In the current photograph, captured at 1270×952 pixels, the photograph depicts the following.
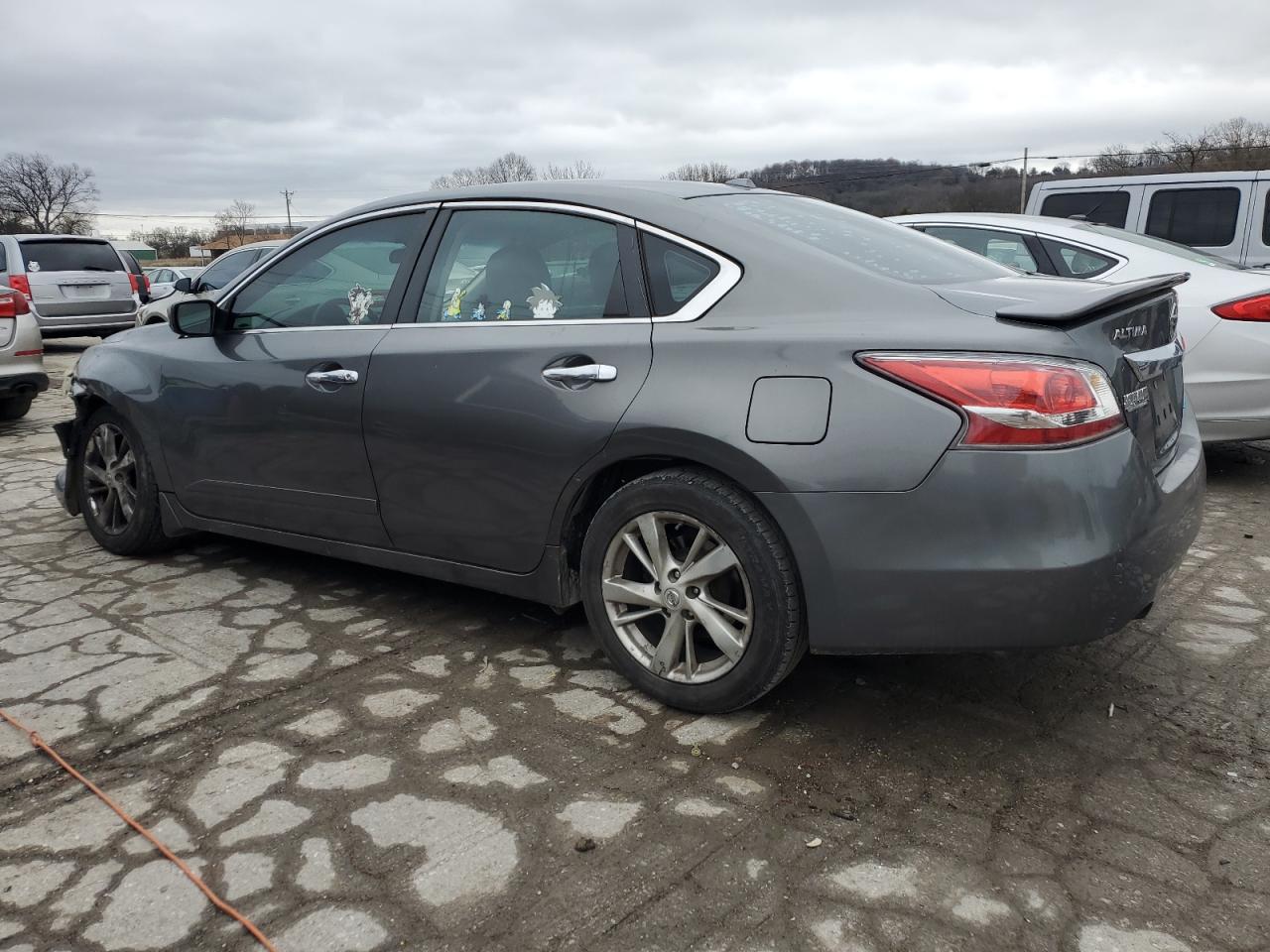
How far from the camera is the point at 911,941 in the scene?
6.69 feet

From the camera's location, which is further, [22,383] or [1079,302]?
[22,383]

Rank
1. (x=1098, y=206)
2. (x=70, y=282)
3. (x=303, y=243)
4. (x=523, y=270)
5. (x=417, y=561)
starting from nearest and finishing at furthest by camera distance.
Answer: (x=523, y=270), (x=417, y=561), (x=303, y=243), (x=1098, y=206), (x=70, y=282)

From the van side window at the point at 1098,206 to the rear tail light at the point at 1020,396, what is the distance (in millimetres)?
7495

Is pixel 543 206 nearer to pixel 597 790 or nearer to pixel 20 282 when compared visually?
pixel 597 790

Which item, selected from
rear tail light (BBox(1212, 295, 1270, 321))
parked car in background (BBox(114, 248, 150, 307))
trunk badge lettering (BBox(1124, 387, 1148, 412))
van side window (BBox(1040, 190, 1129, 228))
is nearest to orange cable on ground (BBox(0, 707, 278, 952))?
trunk badge lettering (BBox(1124, 387, 1148, 412))

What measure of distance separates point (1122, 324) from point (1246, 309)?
3378 millimetres

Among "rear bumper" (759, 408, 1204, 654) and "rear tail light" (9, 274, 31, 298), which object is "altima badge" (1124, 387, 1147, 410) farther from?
"rear tail light" (9, 274, 31, 298)

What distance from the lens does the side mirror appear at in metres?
4.07

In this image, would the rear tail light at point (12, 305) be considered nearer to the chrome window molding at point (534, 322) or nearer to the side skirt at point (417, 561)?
the side skirt at point (417, 561)

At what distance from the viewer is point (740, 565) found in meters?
2.75

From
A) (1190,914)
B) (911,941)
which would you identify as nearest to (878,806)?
(911,941)

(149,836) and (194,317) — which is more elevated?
(194,317)

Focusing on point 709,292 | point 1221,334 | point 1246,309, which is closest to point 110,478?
point 709,292

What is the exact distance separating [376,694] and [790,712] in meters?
1.25
